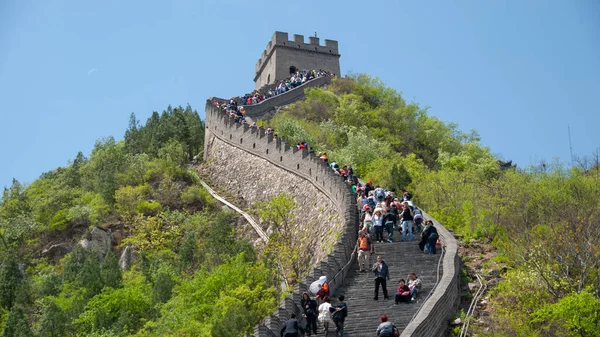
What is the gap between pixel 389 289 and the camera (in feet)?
78.9

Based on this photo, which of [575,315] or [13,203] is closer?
[575,315]

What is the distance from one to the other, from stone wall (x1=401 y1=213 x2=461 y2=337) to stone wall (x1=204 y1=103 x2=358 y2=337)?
111 inches

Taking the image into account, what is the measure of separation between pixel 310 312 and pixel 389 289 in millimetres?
3520

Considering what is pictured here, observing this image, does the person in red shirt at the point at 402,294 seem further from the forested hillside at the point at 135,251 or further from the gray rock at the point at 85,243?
the gray rock at the point at 85,243

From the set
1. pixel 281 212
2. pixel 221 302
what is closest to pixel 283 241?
pixel 281 212

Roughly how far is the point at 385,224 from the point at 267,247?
10.7 metres

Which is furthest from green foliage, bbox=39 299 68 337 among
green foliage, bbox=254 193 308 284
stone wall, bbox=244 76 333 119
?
stone wall, bbox=244 76 333 119

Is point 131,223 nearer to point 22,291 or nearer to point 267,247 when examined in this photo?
point 22,291

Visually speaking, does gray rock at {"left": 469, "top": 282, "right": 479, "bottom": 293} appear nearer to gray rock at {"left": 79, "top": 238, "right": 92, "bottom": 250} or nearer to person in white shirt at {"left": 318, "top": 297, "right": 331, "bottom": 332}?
person in white shirt at {"left": 318, "top": 297, "right": 331, "bottom": 332}

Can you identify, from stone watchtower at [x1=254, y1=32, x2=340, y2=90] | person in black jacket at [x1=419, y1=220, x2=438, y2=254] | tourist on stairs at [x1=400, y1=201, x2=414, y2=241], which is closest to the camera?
person in black jacket at [x1=419, y1=220, x2=438, y2=254]

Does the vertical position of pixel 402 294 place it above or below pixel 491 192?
below

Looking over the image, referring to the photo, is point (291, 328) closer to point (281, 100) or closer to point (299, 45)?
point (281, 100)

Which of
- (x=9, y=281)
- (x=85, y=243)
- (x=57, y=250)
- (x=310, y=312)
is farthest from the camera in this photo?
(x=57, y=250)

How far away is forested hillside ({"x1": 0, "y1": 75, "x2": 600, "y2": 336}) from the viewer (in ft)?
84.8
